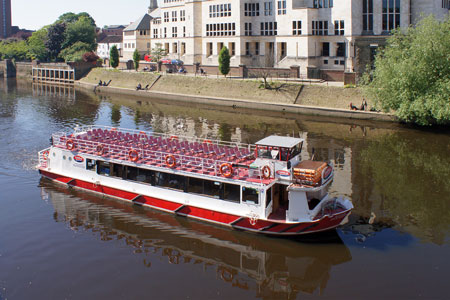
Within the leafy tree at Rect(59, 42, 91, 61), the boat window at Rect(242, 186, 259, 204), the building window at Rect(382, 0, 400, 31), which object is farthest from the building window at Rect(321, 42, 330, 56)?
the boat window at Rect(242, 186, 259, 204)

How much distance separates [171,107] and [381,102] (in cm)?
2954

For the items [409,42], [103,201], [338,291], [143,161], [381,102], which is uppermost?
[409,42]

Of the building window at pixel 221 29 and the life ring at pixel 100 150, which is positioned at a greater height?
the building window at pixel 221 29

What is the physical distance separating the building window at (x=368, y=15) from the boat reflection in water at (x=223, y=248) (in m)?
54.9

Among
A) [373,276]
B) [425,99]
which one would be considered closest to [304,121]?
[425,99]

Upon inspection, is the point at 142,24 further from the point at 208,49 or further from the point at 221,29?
the point at 221,29

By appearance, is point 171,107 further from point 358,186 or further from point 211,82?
point 358,186

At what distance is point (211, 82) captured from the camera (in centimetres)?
7569

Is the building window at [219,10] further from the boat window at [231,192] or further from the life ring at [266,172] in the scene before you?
the life ring at [266,172]

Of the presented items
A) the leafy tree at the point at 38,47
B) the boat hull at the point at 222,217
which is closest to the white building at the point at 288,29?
the leafy tree at the point at 38,47

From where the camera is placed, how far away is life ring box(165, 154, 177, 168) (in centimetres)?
2805

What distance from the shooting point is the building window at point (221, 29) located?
287 feet

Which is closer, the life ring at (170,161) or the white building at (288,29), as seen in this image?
the life ring at (170,161)

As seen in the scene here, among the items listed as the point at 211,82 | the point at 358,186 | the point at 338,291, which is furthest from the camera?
the point at 211,82
